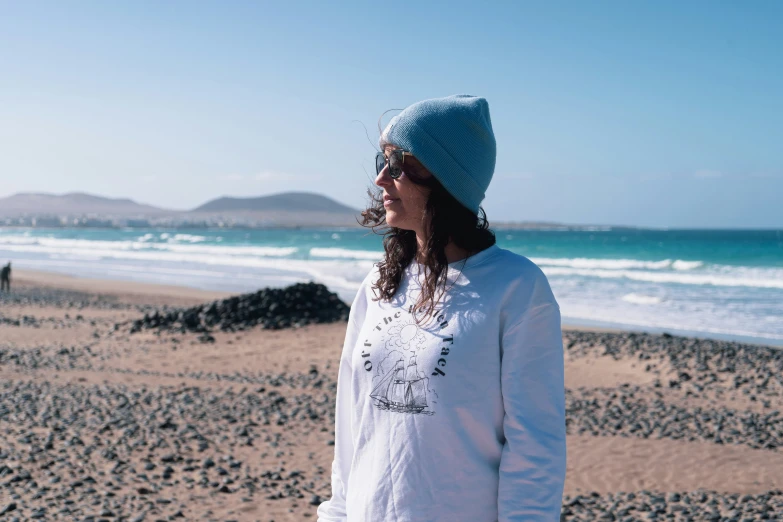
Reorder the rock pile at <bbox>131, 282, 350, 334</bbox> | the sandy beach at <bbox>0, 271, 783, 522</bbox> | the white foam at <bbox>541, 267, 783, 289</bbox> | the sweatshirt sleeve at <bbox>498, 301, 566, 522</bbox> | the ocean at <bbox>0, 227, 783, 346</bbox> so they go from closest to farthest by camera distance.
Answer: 1. the sweatshirt sleeve at <bbox>498, 301, 566, 522</bbox>
2. the sandy beach at <bbox>0, 271, 783, 522</bbox>
3. the rock pile at <bbox>131, 282, 350, 334</bbox>
4. the ocean at <bbox>0, 227, 783, 346</bbox>
5. the white foam at <bbox>541, 267, 783, 289</bbox>

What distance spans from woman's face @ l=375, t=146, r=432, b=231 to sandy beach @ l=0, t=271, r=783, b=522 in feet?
13.2

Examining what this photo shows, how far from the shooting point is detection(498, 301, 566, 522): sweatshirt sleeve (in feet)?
5.62

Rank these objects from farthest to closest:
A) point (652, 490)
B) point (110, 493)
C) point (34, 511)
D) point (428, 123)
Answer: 1. point (652, 490)
2. point (110, 493)
3. point (34, 511)
4. point (428, 123)

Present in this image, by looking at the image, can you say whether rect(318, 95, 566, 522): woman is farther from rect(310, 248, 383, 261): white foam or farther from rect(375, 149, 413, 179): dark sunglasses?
rect(310, 248, 383, 261): white foam

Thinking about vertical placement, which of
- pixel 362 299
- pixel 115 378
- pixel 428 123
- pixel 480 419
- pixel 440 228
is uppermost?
pixel 428 123

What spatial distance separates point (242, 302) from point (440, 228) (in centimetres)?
1439

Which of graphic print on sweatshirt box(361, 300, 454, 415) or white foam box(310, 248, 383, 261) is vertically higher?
graphic print on sweatshirt box(361, 300, 454, 415)

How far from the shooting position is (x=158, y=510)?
Result: 5.40 metres

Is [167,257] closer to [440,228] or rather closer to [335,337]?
[335,337]

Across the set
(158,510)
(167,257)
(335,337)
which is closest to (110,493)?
(158,510)

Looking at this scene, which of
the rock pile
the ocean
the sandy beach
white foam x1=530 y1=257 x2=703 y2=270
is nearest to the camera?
the sandy beach

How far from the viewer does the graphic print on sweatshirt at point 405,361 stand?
180 cm

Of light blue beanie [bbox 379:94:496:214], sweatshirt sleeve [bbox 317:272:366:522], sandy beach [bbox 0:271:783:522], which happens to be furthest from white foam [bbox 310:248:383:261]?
light blue beanie [bbox 379:94:496:214]

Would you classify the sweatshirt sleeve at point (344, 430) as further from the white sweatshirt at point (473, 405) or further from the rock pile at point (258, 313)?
the rock pile at point (258, 313)
